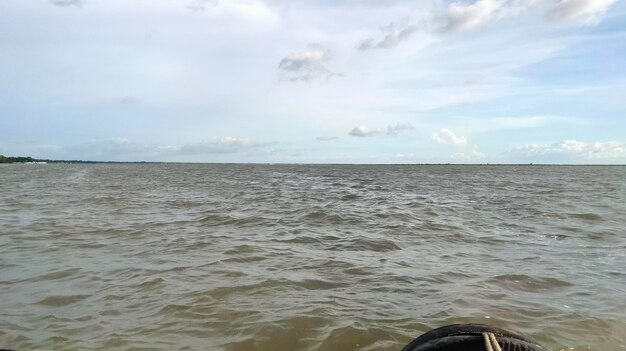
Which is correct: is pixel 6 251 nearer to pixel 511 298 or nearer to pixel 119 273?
pixel 119 273

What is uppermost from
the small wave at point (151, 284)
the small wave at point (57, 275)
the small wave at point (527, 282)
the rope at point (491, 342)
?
the rope at point (491, 342)

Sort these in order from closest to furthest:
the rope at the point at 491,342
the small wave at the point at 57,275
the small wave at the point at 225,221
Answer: the rope at the point at 491,342 → the small wave at the point at 57,275 → the small wave at the point at 225,221

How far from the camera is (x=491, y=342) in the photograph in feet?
8.39

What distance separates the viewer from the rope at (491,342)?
2486 mm

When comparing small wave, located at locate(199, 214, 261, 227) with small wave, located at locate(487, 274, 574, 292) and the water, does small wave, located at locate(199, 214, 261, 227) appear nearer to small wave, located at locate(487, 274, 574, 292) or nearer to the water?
the water

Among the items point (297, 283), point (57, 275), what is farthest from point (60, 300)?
point (297, 283)

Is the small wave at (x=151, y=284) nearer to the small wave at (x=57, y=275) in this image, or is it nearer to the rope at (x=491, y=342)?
the small wave at (x=57, y=275)

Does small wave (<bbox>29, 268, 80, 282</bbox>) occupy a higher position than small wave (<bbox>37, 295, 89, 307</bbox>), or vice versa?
small wave (<bbox>29, 268, 80, 282</bbox>)

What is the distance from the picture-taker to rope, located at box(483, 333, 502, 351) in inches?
97.9

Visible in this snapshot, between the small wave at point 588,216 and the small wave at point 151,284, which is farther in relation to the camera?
the small wave at point 588,216

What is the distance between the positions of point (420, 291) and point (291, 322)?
2.29 meters

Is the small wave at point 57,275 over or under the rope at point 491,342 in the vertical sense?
under

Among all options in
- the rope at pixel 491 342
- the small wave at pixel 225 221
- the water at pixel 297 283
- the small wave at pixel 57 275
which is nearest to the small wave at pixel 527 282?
the water at pixel 297 283

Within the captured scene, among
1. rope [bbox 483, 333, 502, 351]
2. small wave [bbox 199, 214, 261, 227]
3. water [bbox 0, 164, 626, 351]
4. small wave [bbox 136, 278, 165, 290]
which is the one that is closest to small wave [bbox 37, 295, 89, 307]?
water [bbox 0, 164, 626, 351]
